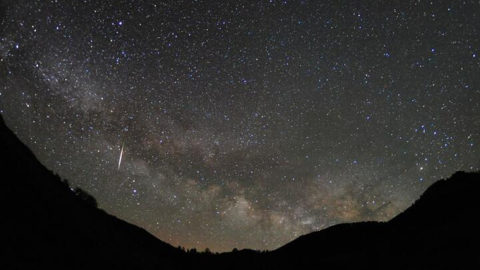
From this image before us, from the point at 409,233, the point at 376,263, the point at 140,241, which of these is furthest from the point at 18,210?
the point at 409,233

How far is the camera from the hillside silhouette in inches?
291

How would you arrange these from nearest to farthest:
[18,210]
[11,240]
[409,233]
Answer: [11,240] → [18,210] → [409,233]

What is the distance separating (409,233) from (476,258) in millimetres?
5461

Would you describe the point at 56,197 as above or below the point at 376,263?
above

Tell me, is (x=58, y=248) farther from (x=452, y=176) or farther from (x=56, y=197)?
(x=452, y=176)

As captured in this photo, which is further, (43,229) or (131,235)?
(131,235)

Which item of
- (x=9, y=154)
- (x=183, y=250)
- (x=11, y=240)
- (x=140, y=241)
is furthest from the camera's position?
(x=183, y=250)

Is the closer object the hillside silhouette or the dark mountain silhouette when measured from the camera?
the dark mountain silhouette

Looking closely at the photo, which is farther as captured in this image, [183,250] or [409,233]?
[183,250]

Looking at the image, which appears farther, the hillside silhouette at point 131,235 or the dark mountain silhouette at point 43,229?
the hillside silhouette at point 131,235

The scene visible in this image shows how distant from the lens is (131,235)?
15508mm

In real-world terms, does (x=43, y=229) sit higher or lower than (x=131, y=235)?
lower

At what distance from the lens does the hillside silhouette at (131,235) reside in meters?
7.40

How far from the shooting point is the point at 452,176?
1827cm
